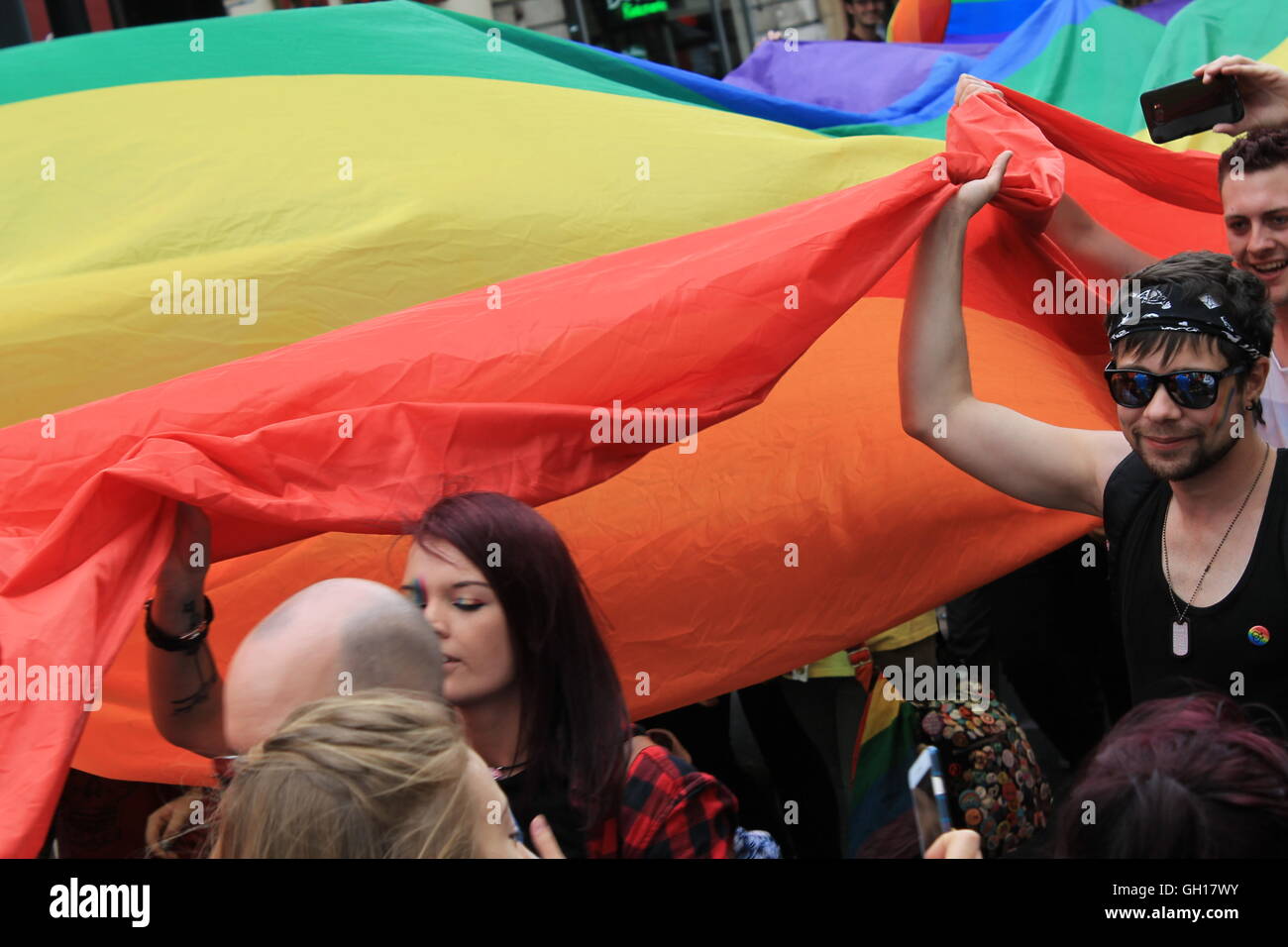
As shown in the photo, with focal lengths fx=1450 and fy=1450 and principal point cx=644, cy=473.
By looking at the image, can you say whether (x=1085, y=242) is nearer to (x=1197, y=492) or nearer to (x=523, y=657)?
(x=1197, y=492)

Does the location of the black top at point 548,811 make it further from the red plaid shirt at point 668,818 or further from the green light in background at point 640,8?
the green light in background at point 640,8

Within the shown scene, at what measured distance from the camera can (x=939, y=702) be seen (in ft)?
8.09

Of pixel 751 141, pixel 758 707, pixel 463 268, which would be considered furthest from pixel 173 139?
pixel 758 707

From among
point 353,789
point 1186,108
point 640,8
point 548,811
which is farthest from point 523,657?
point 640,8

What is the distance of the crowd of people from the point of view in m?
1.33

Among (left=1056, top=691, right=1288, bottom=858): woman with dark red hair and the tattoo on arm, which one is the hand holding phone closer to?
(left=1056, top=691, right=1288, bottom=858): woman with dark red hair

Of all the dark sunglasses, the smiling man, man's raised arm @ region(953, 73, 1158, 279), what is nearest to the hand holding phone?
the smiling man

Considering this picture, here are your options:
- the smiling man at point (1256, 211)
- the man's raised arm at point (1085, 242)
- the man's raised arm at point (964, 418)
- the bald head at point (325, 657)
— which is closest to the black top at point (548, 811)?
the bald head at point (325, 657)

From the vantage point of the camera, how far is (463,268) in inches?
115

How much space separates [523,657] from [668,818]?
32 centimetres

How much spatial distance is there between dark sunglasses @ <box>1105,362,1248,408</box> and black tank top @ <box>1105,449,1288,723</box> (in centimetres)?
16

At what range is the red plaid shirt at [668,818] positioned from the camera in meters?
1.78

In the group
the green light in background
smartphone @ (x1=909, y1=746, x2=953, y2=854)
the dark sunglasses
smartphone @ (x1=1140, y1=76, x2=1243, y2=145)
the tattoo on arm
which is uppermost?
the green light in background
